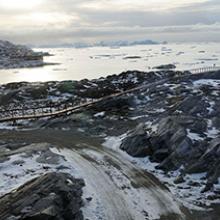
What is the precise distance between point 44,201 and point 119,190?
8.03 meters

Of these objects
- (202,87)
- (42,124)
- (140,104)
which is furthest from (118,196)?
(202,87)

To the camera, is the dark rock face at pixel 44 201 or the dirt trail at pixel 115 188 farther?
the dirt trail at pixel 115 188

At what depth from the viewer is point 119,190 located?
31781 millimetres

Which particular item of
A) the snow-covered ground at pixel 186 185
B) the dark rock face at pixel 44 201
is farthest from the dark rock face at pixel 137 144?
the dark rock face at pixel 44 201

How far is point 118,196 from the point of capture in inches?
1207

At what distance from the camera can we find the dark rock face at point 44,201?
24453 millimetres

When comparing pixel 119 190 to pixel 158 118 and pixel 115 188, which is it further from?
pixel 158 118

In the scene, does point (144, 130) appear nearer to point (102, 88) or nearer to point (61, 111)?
point (61, 111)

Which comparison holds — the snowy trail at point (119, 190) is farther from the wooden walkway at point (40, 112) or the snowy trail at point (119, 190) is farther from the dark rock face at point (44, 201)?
the wooden walkway at point (40, 112)

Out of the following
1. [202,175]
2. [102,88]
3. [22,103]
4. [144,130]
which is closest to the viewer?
[202,175]

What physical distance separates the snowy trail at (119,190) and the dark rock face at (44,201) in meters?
1.37

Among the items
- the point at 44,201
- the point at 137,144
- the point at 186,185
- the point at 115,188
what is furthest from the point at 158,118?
the point at 44,201

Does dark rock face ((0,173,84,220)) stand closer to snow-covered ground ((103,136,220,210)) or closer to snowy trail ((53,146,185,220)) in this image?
snowy trail ((53,146,185,220))

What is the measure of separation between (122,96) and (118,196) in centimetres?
4156
